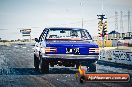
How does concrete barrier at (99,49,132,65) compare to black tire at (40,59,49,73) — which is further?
concrete barrier at (99,49,132,65)

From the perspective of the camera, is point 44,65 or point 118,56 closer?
point 44,65

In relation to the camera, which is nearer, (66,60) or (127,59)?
(66,60)

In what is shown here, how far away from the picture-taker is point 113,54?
18438 millimetres

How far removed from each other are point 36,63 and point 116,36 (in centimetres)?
8742

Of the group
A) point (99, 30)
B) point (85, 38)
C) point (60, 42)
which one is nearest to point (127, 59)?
point (85, 38)

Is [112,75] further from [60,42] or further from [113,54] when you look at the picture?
[113,54]

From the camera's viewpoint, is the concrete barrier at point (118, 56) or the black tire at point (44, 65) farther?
the concrete barrier at point (118, 56)

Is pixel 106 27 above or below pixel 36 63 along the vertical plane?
above

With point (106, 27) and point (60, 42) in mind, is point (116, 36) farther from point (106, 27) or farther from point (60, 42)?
point (60, 42)

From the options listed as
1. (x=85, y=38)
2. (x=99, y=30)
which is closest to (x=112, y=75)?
(x=85, y=38)

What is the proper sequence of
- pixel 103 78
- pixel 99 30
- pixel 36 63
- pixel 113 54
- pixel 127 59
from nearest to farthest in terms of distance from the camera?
pixel 103 78
pixel 36 63
pixel 127 59
pixel 113 54
pixel 99 30

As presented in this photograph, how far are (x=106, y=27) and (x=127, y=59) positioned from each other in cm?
1674

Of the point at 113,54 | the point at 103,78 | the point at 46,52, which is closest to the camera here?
the point at 103,78

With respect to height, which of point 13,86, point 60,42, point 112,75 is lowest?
point 13,86
